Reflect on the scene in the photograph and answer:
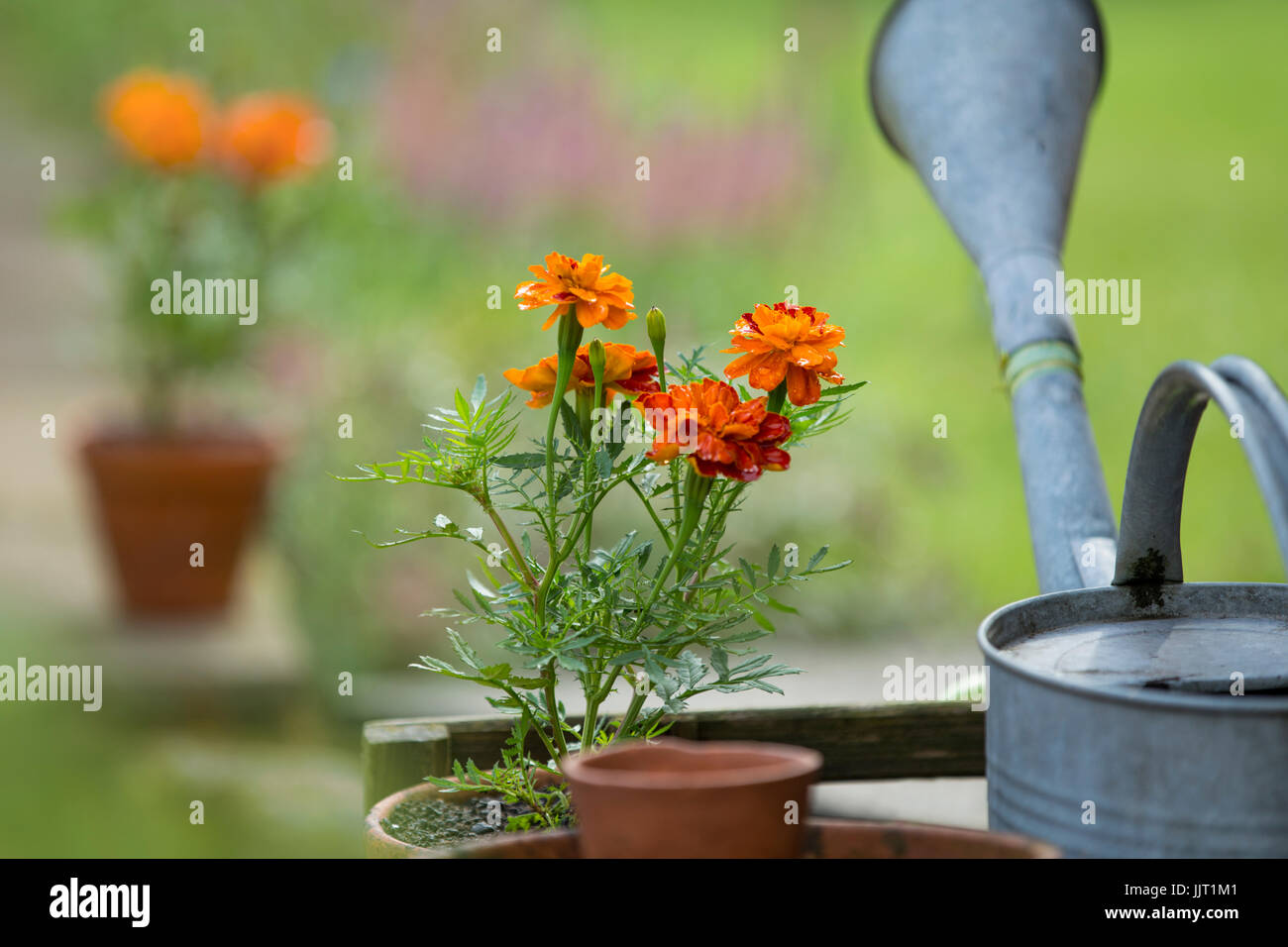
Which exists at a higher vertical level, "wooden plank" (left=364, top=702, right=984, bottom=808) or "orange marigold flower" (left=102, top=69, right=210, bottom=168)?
"orange marigold flower" (left=102, top=69, right=210, bottom=168)

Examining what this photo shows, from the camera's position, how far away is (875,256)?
4035 millimetres

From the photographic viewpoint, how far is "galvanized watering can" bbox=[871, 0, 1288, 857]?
1.78ft

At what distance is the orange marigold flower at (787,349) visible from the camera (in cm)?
70

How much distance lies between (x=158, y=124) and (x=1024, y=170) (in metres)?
2.09

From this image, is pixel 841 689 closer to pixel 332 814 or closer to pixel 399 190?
pixel 332 814

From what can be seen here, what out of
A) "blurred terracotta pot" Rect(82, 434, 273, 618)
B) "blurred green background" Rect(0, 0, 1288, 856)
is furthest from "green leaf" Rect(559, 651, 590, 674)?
"blurred terracotta pot" Rect(82, 434, 273, 618)

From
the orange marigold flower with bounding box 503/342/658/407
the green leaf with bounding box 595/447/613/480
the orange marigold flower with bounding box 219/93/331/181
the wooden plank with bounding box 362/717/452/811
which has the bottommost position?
the wooden plank with bounding box 362/717/452/811

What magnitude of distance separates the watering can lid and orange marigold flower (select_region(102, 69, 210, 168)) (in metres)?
2.31

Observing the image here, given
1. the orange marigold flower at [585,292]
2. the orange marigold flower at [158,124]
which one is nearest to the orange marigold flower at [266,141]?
the orange marigold flower at [158,124]

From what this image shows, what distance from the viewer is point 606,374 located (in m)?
0.74

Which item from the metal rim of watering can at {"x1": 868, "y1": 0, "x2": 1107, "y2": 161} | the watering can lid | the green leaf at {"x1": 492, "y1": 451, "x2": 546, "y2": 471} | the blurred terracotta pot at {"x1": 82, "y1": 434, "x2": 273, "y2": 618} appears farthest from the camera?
the blurred terracotta pot at {"x1": 82, "y1": 434, "x2": 273, "y2": 618}

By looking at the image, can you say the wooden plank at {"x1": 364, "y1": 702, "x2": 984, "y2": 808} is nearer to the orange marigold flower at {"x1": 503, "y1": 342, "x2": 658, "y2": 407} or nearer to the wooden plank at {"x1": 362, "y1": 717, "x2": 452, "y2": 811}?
the wooden plank at {"x1": 362, "y1": 717, "x2": 452, "y2": 811}

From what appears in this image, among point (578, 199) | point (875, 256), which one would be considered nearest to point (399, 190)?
point (578, 199)

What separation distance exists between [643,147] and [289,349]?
1.35 meters
